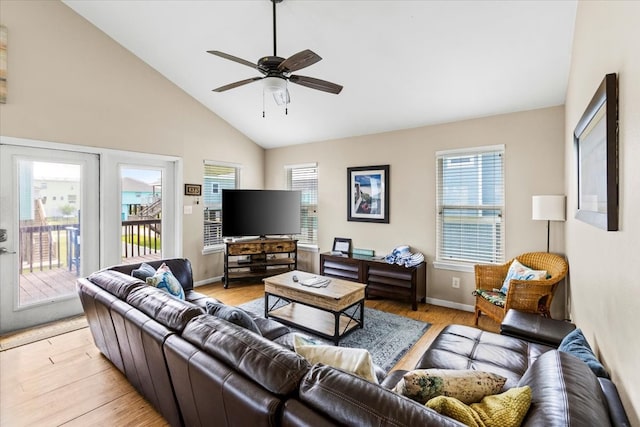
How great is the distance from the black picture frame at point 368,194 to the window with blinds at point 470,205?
29.7 inches

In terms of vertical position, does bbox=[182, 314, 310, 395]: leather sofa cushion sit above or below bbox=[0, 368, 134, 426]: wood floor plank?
above

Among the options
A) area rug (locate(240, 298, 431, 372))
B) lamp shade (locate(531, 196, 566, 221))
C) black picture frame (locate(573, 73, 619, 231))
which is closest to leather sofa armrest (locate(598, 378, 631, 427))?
black picture frame (locate(573, 73, 619, 231))

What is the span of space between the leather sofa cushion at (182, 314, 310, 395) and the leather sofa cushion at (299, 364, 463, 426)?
6 cm

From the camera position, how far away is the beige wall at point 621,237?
106 centimetres

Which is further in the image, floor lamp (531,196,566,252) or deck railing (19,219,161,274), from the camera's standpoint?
deck railing (19,219,161,274)

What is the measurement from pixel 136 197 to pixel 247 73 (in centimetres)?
224

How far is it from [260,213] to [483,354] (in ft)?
12.3

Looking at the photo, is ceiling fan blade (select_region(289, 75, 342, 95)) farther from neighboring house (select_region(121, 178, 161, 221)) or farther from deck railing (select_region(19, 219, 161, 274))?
deck railing (select_region(19, 219, 161, 274))

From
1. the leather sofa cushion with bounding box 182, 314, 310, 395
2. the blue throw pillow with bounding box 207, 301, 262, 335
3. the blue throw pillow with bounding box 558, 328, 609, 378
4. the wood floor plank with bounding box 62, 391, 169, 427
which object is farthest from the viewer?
the wood floor plank with bounding box 62, 391, 169, 427

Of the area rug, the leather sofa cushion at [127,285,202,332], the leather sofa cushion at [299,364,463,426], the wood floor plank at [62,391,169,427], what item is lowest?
the wood floor plank at [62,391,169,427]

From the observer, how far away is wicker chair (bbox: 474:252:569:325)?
2.83 m

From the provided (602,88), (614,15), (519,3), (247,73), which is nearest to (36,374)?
(247,73)

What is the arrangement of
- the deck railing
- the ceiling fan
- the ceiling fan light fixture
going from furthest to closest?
the deck railing → the ceiling fan light fixture → the ceiling fan

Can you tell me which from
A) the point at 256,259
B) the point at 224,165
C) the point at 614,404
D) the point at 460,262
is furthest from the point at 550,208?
the point at 224,165
